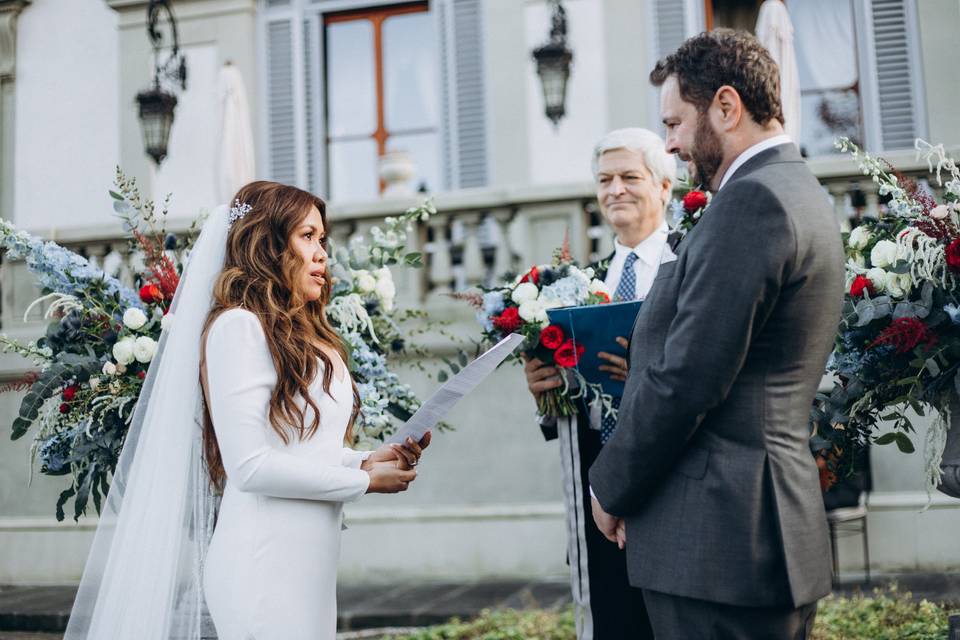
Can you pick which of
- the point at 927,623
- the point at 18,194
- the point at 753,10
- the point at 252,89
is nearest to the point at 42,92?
the point at 18,194

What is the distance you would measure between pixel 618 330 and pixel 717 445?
0.97m

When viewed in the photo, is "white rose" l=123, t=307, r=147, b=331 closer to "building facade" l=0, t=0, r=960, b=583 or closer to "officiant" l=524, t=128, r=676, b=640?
"officiant" l=524, t=128, r=676, b=640

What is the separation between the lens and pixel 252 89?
995 cm

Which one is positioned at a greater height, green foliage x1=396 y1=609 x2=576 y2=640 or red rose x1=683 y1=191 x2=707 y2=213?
red rose x1=683 y1=191 x2=707 y2=213

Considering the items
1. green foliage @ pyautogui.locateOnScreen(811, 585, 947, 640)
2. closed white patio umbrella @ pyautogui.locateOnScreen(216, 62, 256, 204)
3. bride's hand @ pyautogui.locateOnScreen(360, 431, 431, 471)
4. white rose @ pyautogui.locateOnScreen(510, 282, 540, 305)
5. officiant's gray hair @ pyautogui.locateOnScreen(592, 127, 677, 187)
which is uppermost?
closed white patio umbrella @ pyautogui.locateOnScreen(216, 62, 256, 204)

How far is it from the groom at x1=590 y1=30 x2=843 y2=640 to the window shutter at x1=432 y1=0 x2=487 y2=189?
727 cm

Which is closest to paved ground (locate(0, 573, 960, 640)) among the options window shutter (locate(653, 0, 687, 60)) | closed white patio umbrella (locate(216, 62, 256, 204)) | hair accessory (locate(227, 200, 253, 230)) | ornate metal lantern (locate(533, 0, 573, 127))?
closed white patio umbrella (locate(216, 62, 256, 204))

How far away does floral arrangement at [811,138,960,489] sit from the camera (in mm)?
2949

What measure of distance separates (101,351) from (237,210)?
1.20 m

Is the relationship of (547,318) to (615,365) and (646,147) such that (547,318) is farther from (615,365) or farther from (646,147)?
(646,147)

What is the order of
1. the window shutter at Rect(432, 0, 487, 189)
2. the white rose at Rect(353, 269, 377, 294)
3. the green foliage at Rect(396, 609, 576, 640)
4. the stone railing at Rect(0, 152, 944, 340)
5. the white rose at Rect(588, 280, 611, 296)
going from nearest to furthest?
the white rose at Rect(588, 280, 611, 296) < the white rose at Rect(353, 269, 377, 294) < the green foliage at Rect(396, 609, 576, 640) < the stone railing at Rect(0, 152, 944, 340) < the window shutter at Rect(432, 0, 487, 189)

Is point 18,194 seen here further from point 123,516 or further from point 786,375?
point 786,375

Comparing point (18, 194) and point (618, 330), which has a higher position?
point (18, 194)

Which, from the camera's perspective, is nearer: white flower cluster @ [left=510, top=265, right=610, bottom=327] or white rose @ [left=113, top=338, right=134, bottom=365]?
white flower cluster @ [left=510, top=265, right=610, bottom=327]
